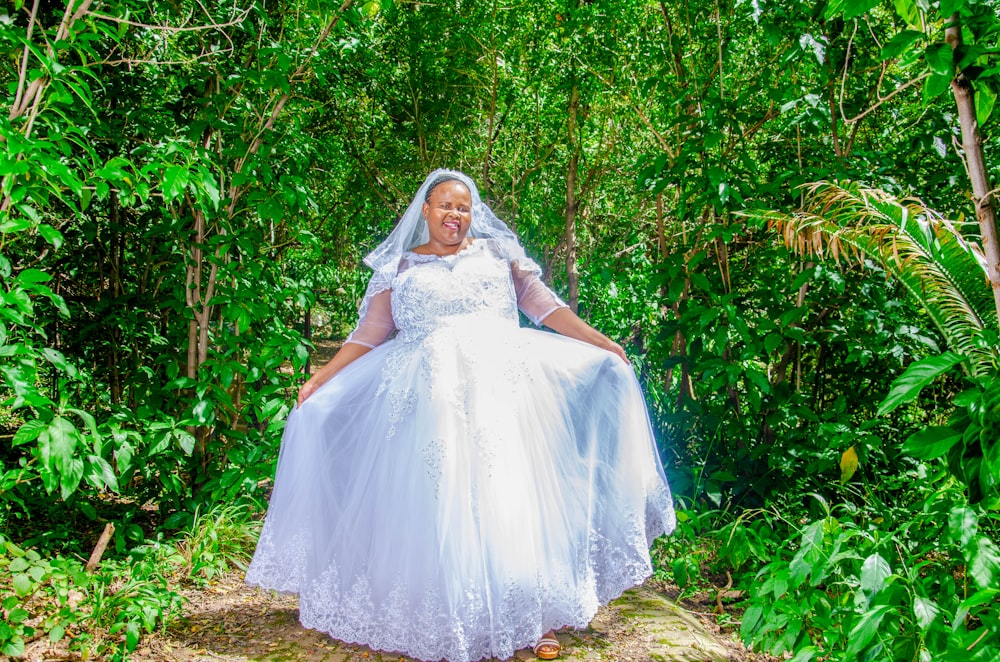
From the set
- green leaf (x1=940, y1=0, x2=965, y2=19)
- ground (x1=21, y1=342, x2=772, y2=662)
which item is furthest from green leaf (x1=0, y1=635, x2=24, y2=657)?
green leaf (x1=940, y1=0, x2=965, y2=19)

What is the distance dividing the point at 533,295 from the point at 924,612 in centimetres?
Answer: 192

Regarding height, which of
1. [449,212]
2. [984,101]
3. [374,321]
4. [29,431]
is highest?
[984,101]

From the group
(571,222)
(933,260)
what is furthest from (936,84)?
(571,222)

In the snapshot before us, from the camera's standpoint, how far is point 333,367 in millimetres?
3270

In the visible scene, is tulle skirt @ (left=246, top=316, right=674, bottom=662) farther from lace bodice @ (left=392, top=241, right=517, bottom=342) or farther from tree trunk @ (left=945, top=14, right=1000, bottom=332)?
tree trunk @ (left=945, top=14, right=1000, bottom=332)

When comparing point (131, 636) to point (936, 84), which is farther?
point (131, 636)

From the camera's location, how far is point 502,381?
2980 millimetres

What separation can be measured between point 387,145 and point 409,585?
376cm

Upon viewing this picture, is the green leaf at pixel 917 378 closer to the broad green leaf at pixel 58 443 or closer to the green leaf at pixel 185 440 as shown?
the broad green leaf at pixel 58 443

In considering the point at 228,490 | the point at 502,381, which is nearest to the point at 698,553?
the point at 502,381

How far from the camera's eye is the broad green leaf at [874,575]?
7.28ft

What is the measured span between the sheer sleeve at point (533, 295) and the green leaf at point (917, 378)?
1.65 metres

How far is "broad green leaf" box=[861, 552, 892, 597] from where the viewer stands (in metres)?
2.22

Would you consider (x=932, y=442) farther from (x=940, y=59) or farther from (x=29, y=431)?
(x=29, y=431)
